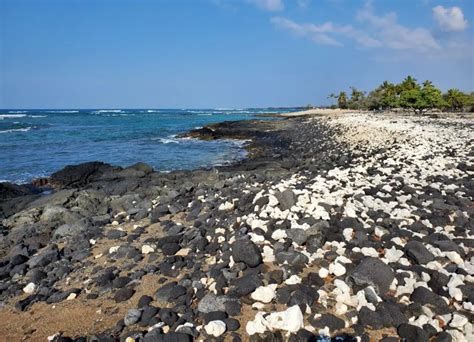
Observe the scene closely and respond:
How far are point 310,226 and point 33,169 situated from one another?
52.8 ft

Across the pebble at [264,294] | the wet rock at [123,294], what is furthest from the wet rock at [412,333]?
the wet rock at [123,294]

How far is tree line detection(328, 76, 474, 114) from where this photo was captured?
56.8 metres

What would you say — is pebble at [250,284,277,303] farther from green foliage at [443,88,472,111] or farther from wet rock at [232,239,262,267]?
green foliage at [443,88,472,111]

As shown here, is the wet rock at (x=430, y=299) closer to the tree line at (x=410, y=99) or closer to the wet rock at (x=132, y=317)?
the wet rock at (x=132, y=317)

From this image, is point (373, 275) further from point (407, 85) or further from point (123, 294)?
point (407, 85)

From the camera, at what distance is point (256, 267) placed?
437 cm

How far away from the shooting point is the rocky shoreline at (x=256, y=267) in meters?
3.37

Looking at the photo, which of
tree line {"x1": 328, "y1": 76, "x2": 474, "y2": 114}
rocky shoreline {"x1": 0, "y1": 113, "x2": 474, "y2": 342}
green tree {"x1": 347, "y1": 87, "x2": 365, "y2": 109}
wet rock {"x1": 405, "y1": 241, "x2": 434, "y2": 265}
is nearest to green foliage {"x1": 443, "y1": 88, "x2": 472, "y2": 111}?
tree line {"x1": 328, "y1": 76, "x2": 474, "y2": 114}

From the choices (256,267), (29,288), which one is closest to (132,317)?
(256,267)

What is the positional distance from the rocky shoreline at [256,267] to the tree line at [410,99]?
2205 inches

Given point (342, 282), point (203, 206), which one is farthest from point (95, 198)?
point (342, 282)

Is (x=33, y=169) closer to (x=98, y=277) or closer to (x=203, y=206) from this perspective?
(x=203, y=206)

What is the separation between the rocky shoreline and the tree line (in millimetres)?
55997

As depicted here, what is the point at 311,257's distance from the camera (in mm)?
4477
